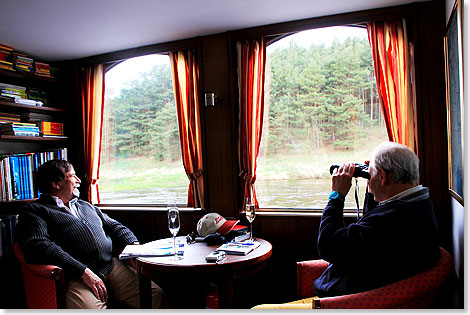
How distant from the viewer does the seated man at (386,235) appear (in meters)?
1.59

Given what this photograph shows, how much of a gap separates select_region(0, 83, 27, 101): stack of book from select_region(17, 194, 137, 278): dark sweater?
120 cm

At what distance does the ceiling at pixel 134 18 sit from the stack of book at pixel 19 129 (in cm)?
71

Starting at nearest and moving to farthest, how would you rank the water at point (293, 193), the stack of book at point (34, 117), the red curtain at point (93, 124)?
the water at point (293, 193) → the stack of book at point (34, 117) → the red curtain at point (93, 124)

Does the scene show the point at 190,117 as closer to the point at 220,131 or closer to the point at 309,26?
the point at 220,131

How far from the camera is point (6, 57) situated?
3236 mm

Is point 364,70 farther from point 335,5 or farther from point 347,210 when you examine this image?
point 347,210

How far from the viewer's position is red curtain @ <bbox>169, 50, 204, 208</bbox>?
10.7ft

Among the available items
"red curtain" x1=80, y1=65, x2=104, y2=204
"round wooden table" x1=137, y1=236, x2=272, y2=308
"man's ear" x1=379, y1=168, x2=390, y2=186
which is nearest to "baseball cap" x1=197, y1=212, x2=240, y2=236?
"round wooden table" x1=137, y1=236, x2=272, y2=308

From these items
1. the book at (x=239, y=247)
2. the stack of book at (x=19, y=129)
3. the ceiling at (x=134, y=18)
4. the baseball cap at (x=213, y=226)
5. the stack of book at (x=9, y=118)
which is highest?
the ceiling at (x=134, y=18)

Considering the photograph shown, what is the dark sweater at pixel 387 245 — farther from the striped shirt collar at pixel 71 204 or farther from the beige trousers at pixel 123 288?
the striped shirt collar at pixel 71 204

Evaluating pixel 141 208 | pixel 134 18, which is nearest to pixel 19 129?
pixel 141 208

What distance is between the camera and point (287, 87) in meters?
3.04

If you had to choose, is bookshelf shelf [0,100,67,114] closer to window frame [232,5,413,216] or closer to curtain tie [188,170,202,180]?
curtain tie [188,170,202,180]

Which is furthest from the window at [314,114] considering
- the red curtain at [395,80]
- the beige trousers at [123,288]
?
the beige trousers at [123,288]
